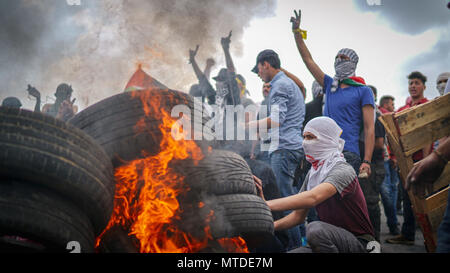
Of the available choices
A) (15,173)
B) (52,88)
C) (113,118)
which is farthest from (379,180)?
(52,88)

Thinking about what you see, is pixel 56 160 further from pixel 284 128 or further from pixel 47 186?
pixel 284 128

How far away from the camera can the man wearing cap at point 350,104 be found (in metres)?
4.03

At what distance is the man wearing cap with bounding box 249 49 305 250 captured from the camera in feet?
14.2

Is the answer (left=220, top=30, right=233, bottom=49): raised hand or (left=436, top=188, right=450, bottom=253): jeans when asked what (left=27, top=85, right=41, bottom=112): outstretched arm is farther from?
(left=436, top=188, right=450, bottom=253): jeans

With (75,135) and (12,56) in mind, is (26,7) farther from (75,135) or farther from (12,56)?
(75,135)

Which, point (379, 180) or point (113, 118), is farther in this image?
point (379, 180)

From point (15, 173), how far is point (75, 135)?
44 centimetres

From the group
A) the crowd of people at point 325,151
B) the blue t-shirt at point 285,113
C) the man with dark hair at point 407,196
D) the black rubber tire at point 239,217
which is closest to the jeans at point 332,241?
the crowd of people at point 325,151

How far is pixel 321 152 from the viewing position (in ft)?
9.83

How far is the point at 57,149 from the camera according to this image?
6.98 ft

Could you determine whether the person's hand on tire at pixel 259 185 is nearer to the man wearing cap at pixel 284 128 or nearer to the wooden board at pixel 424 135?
the man wearing cap at pixel 284 128

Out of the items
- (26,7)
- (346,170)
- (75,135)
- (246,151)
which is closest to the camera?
(75,135)

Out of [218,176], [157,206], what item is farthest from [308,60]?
[157,206]

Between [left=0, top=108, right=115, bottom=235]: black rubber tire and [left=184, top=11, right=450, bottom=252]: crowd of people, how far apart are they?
1371 mm
